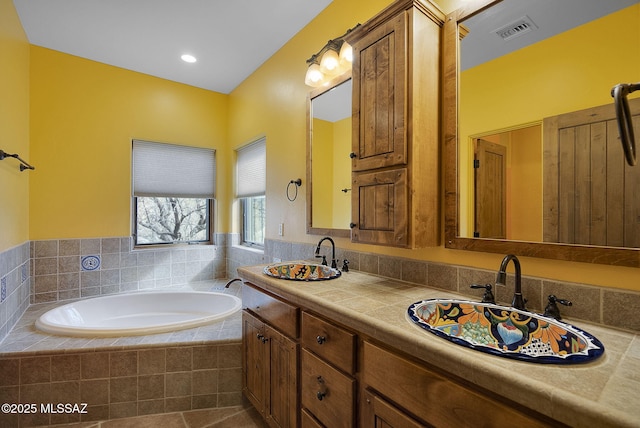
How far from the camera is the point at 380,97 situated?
1.38m

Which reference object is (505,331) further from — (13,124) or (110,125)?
(110,125)

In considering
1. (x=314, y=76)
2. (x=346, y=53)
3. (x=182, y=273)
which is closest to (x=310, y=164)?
(x=314, y=76)

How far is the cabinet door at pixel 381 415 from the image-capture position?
2.82ft

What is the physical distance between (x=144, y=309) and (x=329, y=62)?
279 centimetres

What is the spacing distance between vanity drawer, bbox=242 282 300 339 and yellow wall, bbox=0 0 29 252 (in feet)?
5.58

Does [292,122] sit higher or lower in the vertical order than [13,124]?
higher

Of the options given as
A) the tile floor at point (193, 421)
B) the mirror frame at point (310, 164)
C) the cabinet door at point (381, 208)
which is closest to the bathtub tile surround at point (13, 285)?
the tile floor at point (193, 421)

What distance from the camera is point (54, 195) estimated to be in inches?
105

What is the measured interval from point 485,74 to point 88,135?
10.9 ft

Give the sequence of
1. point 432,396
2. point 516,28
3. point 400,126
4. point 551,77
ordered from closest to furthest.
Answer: point 432,396, point 551,77, point 516,28, point 400,126

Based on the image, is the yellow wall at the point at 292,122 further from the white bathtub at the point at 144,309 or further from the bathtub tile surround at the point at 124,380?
the bathtub tile surround at the point at 124,380

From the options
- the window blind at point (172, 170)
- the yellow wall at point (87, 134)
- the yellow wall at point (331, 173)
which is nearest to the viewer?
the yellow wall at point (331, 173)

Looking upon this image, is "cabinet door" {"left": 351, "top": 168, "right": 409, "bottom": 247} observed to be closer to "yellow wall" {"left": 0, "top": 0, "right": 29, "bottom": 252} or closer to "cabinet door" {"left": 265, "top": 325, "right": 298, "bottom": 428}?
"cabinet door" {"left": 265, "top": 325, "right": 298, "bottom": 428}

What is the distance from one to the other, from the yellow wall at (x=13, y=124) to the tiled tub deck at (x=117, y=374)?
30.5 inches
